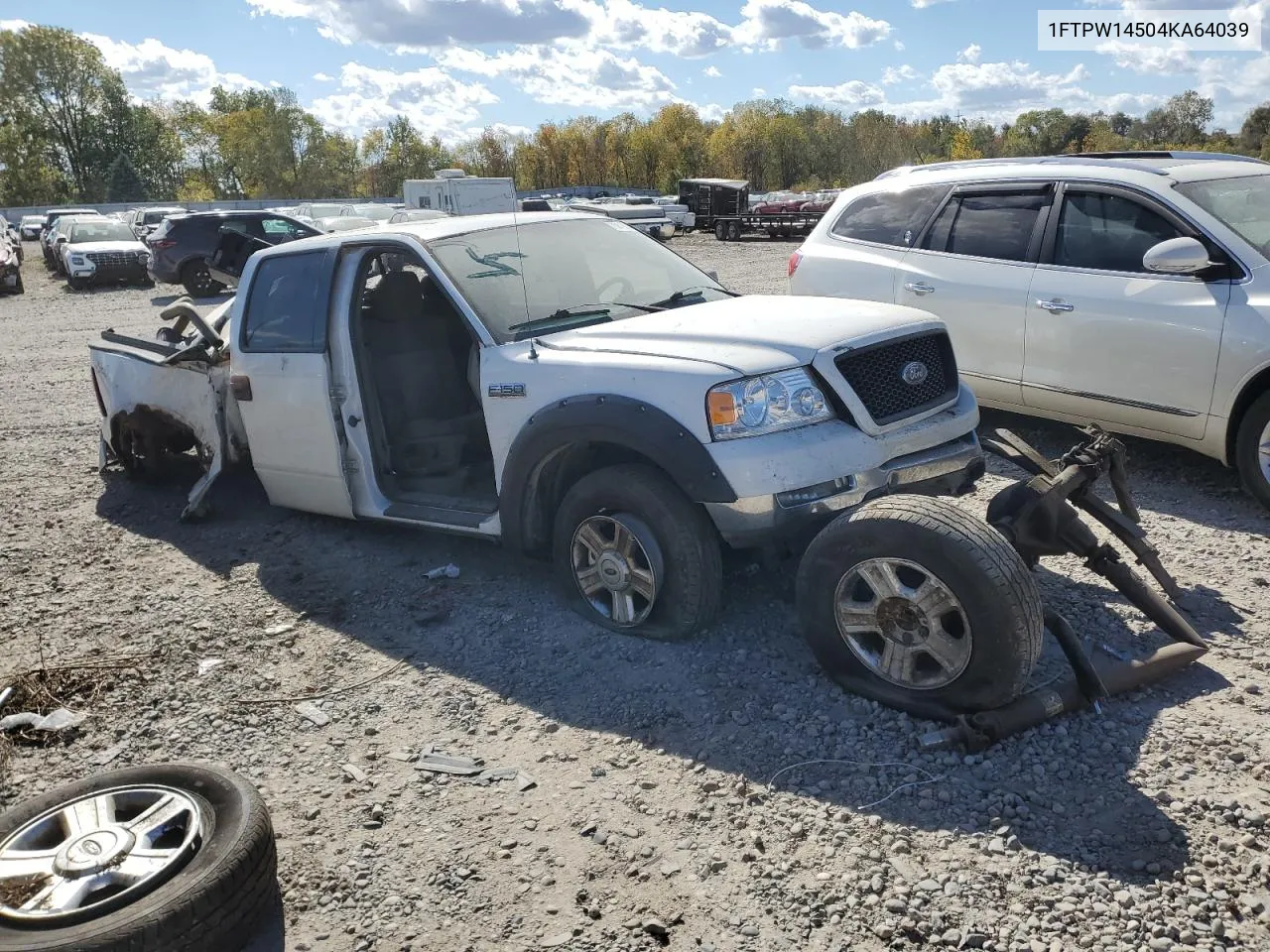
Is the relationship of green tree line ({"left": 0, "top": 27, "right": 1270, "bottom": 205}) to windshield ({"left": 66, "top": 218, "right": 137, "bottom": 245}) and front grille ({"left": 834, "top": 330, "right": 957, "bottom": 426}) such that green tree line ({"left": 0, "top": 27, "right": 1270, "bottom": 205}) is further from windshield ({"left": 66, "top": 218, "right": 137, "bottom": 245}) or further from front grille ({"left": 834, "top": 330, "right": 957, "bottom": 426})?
front grille ({"left": 834, "top": 330, "right": 957, "bottom": 426})

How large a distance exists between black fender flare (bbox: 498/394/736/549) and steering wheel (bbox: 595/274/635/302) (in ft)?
3.09

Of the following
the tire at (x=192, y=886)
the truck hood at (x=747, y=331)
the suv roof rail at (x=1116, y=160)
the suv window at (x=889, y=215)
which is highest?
the suv roof rail at (x=1116, y=160)

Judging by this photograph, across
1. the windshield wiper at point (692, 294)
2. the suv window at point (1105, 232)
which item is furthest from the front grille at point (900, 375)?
the suv window at point (1105, 232)

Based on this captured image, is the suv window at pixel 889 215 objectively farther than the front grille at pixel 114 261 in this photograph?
No

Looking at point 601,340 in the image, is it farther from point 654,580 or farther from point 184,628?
point 184,628

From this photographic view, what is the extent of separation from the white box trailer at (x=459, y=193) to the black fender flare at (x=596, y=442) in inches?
1069

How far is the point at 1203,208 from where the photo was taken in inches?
224

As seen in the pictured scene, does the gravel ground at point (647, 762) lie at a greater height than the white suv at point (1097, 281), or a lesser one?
lesser

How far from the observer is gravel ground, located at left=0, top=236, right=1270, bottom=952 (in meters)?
2.74

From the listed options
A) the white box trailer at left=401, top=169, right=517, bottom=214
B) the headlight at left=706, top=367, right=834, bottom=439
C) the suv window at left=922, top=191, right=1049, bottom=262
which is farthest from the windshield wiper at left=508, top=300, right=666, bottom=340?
the white box trailer at left=401, top=169, right=517, bottom=214

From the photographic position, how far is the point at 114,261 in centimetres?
2398

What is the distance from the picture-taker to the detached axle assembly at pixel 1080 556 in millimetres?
3365

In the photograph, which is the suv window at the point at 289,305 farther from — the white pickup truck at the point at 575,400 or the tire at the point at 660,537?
the tire at the point at 660,537

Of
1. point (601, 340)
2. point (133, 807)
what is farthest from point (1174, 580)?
point (133, 807)
